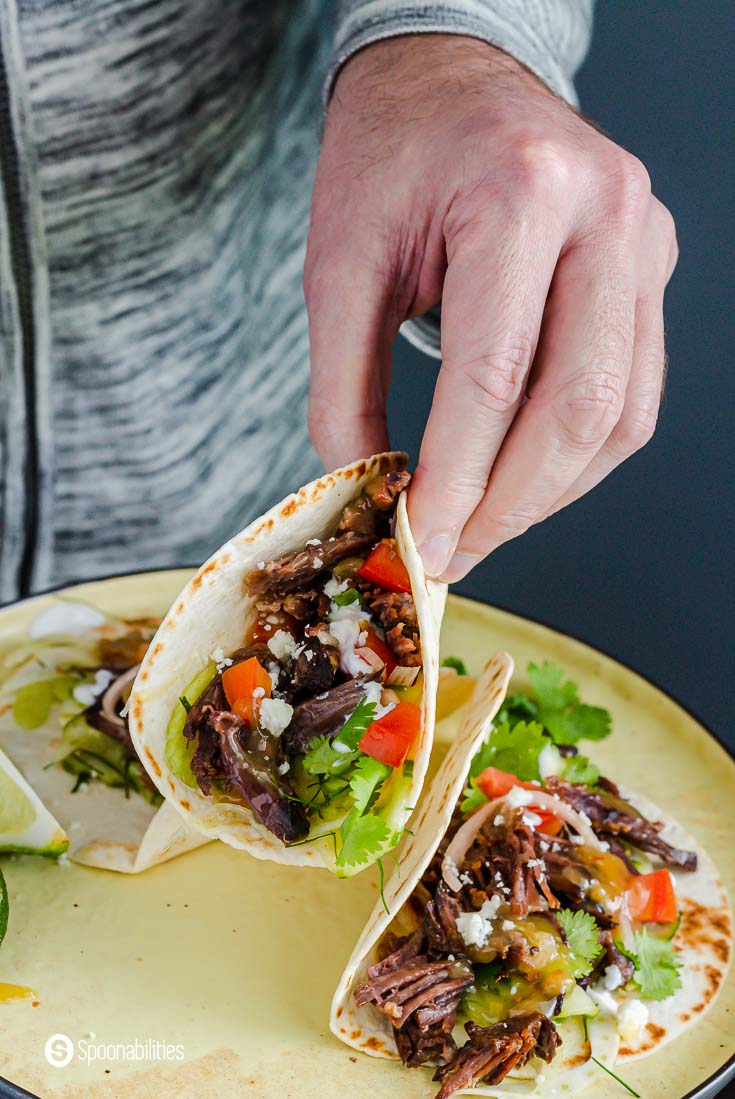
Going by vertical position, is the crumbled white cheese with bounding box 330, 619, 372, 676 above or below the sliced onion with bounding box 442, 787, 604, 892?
above

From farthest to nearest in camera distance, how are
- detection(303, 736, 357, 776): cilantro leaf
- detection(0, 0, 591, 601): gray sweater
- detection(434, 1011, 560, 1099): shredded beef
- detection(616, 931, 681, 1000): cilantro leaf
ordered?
detection(0, 0, 591, 601): gray sweater
detection(616, 931, 681, 1000): cilantro leaf
detection(303, 736, 357, 776): cilantro leaf
detection(434, 1011, 560, 1099): shredded beef

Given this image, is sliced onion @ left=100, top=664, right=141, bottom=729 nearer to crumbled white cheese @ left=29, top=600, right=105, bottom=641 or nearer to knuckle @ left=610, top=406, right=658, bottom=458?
crumbled white cheese @ left=29, top=600, right=105, bottom=641

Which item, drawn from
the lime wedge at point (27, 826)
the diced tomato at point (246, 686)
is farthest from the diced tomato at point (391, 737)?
the lime wedge at point (27, 826)

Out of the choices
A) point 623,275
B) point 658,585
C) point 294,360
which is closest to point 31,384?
point 294,360

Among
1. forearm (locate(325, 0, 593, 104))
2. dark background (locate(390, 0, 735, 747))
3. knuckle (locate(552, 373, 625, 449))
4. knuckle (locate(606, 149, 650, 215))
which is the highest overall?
forearm (locate(325, 0, 593, 104))

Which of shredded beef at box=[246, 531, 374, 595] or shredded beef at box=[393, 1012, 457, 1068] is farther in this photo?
shredded beef at box=[246, 531, 374, 595]

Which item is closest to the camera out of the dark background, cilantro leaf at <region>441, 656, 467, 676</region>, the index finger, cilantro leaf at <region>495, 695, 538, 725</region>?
the index finger

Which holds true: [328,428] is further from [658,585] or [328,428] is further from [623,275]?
[658,585]

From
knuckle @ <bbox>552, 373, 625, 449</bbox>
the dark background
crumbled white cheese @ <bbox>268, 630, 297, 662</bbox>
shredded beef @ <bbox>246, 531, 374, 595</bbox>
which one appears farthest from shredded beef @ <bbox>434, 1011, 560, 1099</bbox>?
the dark background
